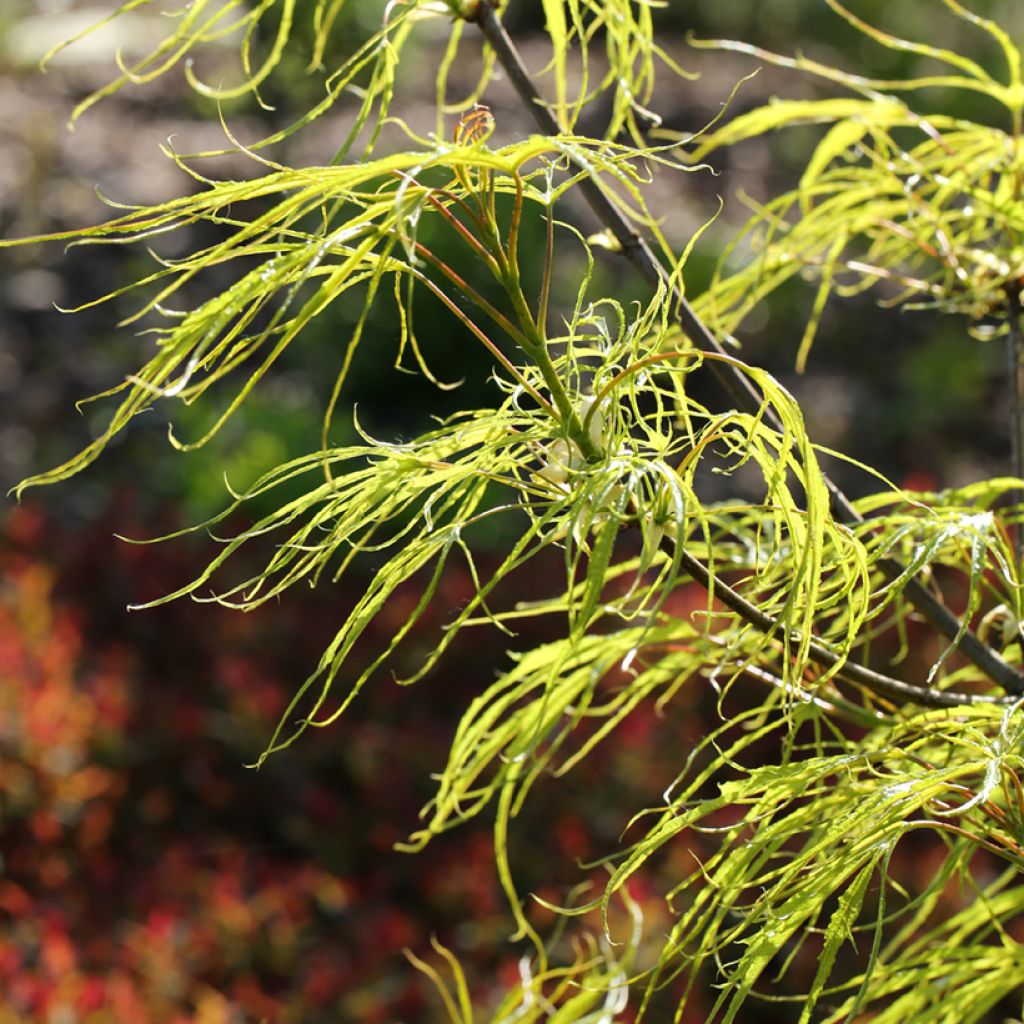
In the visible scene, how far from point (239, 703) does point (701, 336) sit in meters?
2.63

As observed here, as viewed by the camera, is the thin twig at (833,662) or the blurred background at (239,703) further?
the blurred background at (239,703)

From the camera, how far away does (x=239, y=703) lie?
328 cm

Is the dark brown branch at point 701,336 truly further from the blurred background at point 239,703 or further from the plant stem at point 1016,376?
the blurred background at point 239,703

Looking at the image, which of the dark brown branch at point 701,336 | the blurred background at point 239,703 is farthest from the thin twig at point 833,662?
the blurred background at point 239,703

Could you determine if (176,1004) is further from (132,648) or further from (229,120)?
(229,120)

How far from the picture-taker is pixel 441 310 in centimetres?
555

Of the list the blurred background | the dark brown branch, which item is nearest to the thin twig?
the dark brown branch

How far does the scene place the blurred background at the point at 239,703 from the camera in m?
2.60

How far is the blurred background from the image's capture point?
260cm

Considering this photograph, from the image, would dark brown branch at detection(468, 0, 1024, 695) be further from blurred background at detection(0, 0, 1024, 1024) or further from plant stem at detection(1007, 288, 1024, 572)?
blurred background at detection(0, 0, 1024, 1024)

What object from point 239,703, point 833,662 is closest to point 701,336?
point 833,662

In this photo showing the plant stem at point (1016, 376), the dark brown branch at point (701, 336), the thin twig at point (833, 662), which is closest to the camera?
the thin twig at point (833, 662)

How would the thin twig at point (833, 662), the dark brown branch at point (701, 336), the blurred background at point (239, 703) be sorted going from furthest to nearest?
the blurred background at point (239, 703), the dark brown branch at point (701, 336), the thin twig at point (833, 662)

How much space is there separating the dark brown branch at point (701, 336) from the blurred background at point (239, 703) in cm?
41
